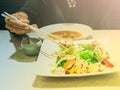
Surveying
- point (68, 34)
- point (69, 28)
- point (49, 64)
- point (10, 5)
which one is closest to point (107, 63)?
point (49, 64)

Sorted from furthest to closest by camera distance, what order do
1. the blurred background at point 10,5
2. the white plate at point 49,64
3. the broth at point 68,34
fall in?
the blurred background at point 10,5 → the broth at point 68,34 → the white plate at point 49,64

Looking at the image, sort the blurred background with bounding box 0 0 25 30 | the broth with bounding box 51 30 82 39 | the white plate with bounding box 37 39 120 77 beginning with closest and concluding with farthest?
the white plate with bounding box 37 39 120 77, the broth with bounding box 51 30 82 39, the blurred background with bounding box 0 0 25 30

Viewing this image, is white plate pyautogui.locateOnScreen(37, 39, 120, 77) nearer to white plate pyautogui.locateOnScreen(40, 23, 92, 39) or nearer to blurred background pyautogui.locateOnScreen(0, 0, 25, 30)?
white plate pyautogui.locateOnScreen(40, 23, 92, 39)

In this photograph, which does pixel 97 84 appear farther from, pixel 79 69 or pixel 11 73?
pixel 11 73

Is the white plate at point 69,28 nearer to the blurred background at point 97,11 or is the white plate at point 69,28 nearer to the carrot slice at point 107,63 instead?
the carrot slice at point 107,63

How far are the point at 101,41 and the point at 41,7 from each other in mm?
991

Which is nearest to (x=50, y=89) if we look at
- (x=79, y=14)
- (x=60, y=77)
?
(x=60, y=77)

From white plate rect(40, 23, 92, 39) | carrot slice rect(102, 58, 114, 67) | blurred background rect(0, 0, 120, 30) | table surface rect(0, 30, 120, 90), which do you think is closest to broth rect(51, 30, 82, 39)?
white plate rect(40, 23, 92, 39)

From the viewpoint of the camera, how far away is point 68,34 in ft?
4.75

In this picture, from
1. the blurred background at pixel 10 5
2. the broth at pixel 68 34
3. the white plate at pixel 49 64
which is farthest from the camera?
the blurred background at pixel 10 5

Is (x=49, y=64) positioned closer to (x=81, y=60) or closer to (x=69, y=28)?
(x=81, y=60)

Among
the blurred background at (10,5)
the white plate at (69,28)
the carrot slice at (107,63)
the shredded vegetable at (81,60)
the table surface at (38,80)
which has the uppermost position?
the shredded vegetable at (81,60)

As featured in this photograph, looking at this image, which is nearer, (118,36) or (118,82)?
(118,82)

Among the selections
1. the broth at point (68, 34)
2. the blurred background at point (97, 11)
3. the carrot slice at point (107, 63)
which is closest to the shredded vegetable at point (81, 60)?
the carrot slice at point (107, 63)
